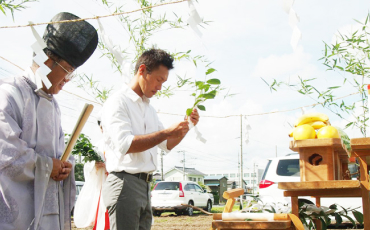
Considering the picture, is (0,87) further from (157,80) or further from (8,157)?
(157,80)

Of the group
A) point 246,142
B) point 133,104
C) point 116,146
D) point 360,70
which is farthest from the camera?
point 246,142

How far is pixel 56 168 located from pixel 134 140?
1.54 feet

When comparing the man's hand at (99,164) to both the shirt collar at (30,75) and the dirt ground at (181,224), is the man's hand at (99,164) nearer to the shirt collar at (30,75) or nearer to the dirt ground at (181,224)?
the shirt collar at (30,75)

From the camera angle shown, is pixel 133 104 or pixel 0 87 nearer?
pixel 0 87

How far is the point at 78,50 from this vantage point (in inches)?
74.6

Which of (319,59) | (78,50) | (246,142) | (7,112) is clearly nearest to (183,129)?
(78,50)

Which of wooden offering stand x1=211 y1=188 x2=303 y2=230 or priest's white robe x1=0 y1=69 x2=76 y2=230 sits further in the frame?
wooden offering stand x1=211 y1=188 x2=303 y2=230

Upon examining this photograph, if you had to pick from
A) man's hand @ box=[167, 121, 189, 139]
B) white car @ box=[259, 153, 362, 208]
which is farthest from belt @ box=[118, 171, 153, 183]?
white car @ box=[259, 153, 362, 208]

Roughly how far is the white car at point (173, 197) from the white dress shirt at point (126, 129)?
11411 millimetres

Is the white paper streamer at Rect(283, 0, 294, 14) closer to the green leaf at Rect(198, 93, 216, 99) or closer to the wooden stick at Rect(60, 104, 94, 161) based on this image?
the green leaf at Rect(198, 93, 216, 99)

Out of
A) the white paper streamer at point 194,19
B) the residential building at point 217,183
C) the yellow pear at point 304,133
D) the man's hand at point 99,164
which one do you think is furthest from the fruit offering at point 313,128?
the residential building at point 217,183

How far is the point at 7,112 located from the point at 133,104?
2.82 ft

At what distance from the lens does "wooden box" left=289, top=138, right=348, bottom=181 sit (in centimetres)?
220

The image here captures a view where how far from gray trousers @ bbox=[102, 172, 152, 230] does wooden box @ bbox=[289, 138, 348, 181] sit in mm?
897
